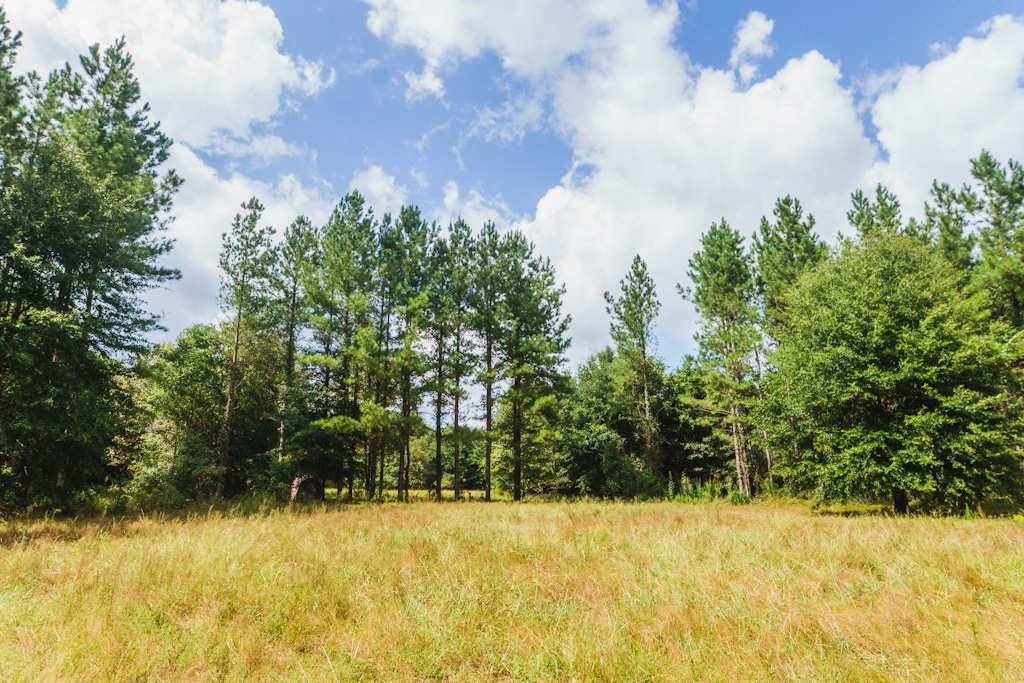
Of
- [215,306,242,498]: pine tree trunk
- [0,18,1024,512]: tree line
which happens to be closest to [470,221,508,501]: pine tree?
[0,18,1024,512]: tree line

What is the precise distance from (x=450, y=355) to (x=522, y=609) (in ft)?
67.0

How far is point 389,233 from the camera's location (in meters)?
25.6

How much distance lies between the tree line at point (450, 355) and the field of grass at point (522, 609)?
7.55m

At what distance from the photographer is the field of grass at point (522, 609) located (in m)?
3.32

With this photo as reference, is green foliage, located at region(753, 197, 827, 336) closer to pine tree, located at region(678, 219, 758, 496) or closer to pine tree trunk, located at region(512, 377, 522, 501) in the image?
pine tree, located at region(678, 219, 758, 496)

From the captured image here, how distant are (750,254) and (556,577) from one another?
2816 centimetres

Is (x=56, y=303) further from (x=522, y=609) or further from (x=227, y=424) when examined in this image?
(x=522, y=609)

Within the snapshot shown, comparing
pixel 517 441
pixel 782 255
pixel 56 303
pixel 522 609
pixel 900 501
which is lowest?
pixel 900 501

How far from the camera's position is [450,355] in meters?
24.4

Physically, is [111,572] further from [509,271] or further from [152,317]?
[509,271]

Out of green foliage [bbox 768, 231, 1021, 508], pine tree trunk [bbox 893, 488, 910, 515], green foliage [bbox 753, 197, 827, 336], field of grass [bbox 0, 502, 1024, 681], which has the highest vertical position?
green foliage [bbox 753, 197, 827, 336]

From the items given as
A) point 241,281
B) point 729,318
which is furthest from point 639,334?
point 241,281

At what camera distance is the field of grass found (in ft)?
10.9

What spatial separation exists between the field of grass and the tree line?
24.8 feet
